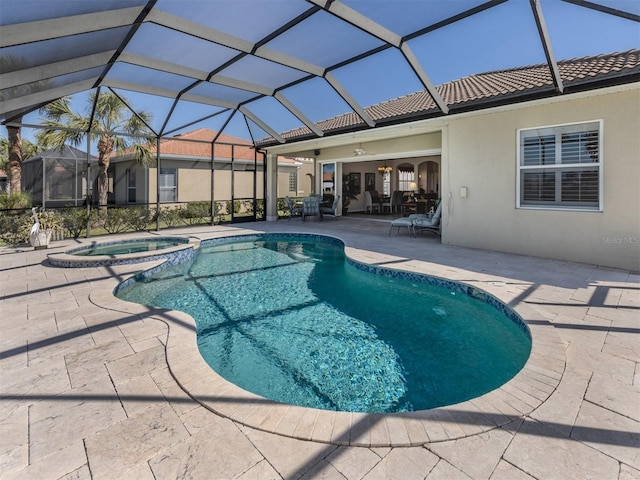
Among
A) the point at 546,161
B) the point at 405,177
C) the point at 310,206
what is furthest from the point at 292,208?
the point at 546,161

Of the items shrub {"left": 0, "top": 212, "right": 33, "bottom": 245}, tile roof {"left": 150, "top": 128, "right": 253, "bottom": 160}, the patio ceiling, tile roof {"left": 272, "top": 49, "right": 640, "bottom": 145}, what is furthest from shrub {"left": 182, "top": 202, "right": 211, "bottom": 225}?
tile roof {"left": 272, "top": 49, "right": 640, "bottom": 145}

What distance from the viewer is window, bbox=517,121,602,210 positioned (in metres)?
7.22

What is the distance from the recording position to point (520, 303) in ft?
15.9

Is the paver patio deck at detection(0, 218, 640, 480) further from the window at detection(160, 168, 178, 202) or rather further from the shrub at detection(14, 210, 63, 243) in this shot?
the window at detection(160, 168, 178, 202)

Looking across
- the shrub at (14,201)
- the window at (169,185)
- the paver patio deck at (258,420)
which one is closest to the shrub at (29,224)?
the shrub at (14,201)

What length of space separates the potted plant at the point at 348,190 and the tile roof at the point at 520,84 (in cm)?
683

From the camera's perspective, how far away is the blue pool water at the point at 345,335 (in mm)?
3506

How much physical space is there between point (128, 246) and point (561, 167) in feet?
37.5

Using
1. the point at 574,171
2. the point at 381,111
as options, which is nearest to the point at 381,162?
the point at 381,111

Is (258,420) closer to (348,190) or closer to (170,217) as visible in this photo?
(170,217)

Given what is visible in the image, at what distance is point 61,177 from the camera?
17.5m

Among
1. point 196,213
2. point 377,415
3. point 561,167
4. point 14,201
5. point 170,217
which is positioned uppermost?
point 561,167

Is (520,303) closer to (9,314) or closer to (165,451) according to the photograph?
(165,451)

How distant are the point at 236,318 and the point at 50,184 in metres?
17.4
